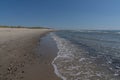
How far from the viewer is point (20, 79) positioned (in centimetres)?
611

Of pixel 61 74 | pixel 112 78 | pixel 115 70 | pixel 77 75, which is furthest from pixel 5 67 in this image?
pixel 115 70

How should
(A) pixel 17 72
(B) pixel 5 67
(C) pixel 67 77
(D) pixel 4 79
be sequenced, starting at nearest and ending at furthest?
1. (D) pixel 4 79
2. (C) pixel 67 77
3. (A) pixel 17 72
4. (B) pixel 5 67

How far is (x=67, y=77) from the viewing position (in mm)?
6559

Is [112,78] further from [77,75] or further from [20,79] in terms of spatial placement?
[20,79]

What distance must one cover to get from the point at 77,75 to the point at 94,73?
959 mm

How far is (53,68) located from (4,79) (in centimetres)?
273

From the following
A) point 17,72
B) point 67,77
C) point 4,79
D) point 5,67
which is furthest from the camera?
point 5,67

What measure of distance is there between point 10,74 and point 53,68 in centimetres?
229

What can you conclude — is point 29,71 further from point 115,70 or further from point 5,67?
point 115,70

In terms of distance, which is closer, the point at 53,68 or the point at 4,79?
the point at 4,79

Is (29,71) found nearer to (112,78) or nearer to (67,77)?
(67,77)

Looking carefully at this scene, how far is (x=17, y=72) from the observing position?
6984mm

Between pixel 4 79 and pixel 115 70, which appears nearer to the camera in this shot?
pixel 4 79

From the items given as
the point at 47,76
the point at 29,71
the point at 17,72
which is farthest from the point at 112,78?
the point at 17,72
